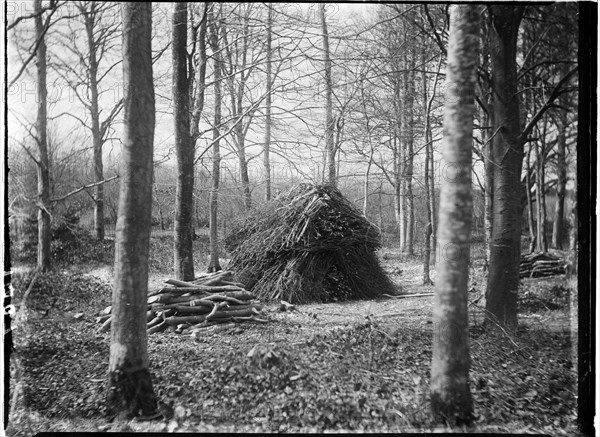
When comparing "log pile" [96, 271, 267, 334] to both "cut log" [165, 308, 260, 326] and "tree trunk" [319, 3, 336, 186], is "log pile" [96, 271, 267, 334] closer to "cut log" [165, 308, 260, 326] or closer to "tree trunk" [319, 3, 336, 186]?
"cut log" [165, 308, 260, 326]

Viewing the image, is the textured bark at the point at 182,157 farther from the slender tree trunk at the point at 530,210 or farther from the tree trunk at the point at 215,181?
the slender tree trunk at the point at 530,210

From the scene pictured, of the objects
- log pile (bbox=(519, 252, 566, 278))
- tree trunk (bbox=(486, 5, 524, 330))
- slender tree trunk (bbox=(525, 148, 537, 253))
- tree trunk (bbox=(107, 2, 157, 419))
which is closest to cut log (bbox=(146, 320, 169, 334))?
tree trunk (bbox=(107, 2, 157, 419))

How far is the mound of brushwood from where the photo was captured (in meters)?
2.84

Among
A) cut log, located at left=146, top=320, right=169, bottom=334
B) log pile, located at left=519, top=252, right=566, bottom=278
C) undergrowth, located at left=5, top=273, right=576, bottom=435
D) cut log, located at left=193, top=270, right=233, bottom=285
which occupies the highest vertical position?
log pile, located at left=519, top=252, right=566, bottom=278

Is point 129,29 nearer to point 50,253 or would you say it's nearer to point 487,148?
point 50,253

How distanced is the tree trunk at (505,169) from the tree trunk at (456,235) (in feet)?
1.30

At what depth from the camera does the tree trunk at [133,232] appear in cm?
212

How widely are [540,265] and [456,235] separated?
0.78 metres

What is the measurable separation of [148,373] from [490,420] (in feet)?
6.55

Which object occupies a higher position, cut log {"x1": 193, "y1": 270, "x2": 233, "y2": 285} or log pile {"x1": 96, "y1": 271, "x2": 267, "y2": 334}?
cut log {"x1": 193, "y1": 270, "x2": 233, "y2": 285}

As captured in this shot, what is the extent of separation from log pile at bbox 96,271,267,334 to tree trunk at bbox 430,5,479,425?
1.17 meters

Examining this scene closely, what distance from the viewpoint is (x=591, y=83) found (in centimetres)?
233

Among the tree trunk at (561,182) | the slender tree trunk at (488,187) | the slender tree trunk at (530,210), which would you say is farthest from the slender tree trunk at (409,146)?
the tree trunk at (561,182)

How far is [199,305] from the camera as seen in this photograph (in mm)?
2678
